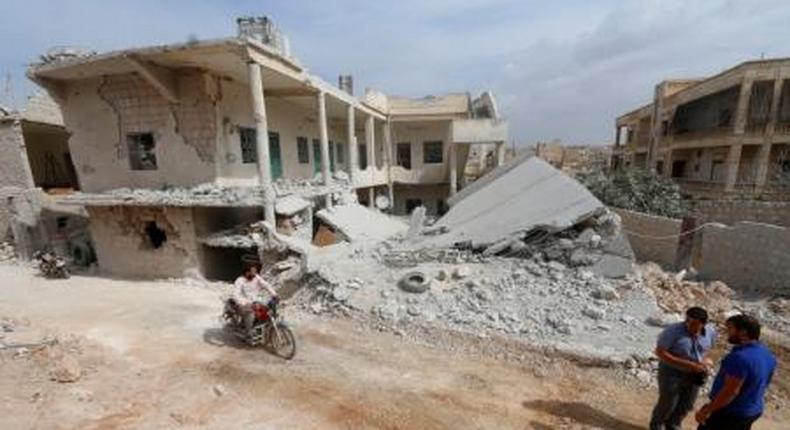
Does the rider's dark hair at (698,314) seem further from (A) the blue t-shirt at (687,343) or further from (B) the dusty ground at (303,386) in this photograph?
(B) the dusty ground at (303,386)

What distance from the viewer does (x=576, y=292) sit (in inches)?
318

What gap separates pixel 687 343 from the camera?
4.03 metres

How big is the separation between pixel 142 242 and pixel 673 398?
13.9 meters

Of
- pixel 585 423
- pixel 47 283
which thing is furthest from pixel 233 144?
pixel 585 423

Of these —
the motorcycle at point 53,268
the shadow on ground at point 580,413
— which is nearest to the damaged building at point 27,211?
the motorcycle at point 53,268

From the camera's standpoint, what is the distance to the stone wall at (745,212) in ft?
38.6

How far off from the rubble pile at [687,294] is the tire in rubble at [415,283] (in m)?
4.45

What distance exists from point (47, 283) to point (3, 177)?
7.01 m

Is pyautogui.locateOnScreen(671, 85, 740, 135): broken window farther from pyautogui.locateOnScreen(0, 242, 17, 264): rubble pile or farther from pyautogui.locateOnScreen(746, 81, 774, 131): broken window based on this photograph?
pyautogui.locateOnScreen(0, 242, 17, 264): rubble pile

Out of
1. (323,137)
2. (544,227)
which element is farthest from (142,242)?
(544,227)

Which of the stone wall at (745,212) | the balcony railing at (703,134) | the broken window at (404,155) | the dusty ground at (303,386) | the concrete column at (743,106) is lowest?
the dusty ground at (303,386)

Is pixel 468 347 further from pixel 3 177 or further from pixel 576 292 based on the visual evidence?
pixel 3 177

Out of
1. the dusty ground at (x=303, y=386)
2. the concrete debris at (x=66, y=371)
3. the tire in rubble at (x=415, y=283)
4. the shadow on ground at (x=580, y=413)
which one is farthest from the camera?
the tire in rubble at (x=415, y=283)

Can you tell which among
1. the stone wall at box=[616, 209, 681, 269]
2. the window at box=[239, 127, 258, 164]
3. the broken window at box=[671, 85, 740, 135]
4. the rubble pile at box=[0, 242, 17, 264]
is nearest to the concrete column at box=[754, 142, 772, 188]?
the broken window at box=[671, 85, 740, 135]
